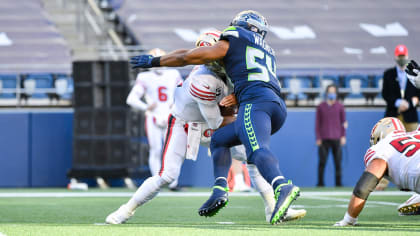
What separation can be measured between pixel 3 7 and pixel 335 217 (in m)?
17.8

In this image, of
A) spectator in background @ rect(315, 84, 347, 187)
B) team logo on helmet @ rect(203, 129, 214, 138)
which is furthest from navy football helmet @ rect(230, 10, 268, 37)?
spectator in background @ rect(315, 84, 347, 187)

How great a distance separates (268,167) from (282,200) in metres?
0.31

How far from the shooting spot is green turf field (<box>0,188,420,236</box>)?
154 inches

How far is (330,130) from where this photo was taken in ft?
38.3

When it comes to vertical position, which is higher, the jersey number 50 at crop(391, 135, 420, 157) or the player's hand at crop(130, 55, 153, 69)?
the player's hand at crop(130, 55, 153, 69)

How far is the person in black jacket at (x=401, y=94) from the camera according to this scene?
9109 mm

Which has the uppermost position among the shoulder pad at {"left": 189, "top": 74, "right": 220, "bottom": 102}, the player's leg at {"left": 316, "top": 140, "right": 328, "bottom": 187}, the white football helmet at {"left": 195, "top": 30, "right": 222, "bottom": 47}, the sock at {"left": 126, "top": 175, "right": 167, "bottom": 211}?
the white football helmet at {"left": 195, "top": 30, "right": 222, "bottom": 47}

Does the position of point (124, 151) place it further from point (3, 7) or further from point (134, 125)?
point (3, 7)

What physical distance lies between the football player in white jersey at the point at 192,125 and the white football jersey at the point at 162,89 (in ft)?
15.8

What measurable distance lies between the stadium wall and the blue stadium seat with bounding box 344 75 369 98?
141cm

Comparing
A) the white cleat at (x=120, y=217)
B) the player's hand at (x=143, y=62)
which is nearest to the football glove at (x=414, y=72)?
the player's hand at (x=143, y=62)

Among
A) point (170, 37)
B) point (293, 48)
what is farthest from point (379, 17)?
point (170, 37)

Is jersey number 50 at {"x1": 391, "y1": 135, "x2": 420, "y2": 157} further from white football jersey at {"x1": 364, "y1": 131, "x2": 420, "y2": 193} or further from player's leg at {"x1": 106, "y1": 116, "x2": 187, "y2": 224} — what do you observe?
player's leg at {"x1": 106, "y1": 116, "x2": 187, "y2": 224}

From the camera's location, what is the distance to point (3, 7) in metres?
21.3
